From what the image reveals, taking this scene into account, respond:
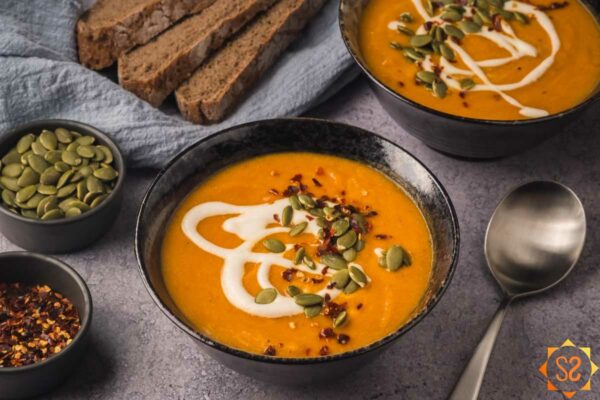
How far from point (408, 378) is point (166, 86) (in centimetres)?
149

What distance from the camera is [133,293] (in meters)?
2.86

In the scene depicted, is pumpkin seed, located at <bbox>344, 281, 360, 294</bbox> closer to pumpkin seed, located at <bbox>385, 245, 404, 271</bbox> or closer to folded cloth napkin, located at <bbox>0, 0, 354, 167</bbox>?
pumpkin seed, located at <bbox>385, 245, 404, 271</bbox>

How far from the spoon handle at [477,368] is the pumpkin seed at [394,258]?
0.37 metres

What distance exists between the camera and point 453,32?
3291mm

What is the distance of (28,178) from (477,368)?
1.55 meters

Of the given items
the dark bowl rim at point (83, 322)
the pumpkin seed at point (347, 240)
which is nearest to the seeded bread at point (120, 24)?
the dark bowl rim at point (83, 322)

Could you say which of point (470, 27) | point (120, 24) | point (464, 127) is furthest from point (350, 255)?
point (120, 24)

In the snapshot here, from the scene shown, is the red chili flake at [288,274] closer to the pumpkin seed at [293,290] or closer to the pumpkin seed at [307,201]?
the pumpkin seed at [293,290]

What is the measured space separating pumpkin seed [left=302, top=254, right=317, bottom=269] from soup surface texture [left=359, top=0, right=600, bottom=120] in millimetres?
837

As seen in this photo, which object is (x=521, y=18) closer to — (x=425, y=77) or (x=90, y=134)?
(x=425, y=77)

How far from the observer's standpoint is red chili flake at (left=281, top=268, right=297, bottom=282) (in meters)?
2.48

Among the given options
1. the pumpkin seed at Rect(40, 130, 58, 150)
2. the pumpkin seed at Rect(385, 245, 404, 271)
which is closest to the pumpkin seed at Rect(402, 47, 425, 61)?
the pumpkin seed at Rect(385, 245, 404, 271)

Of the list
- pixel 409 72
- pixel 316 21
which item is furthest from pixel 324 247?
pixel 316 21

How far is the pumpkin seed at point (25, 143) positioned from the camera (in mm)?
3014
